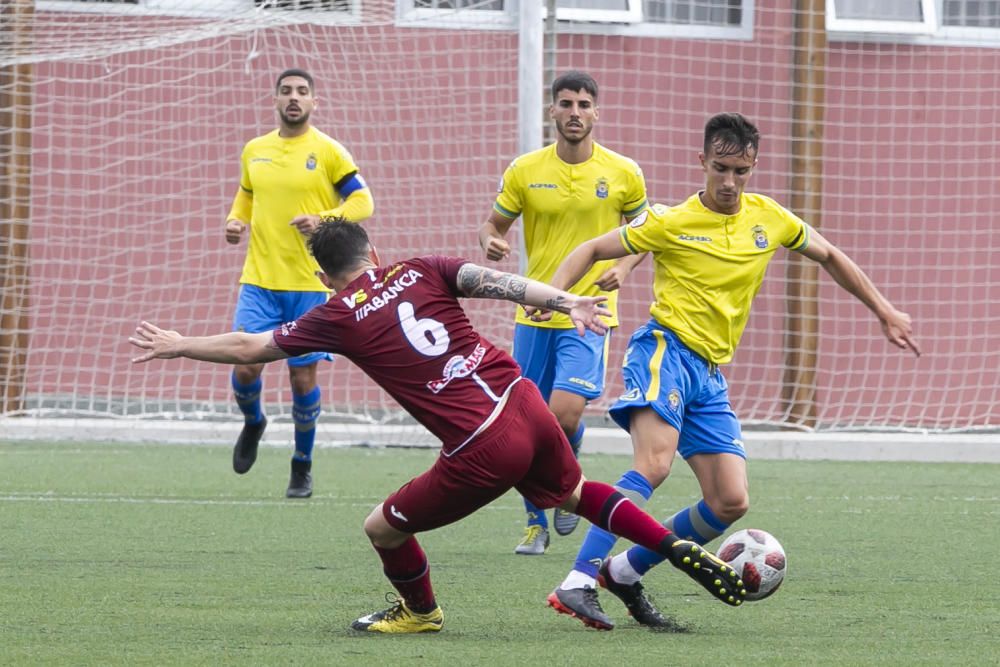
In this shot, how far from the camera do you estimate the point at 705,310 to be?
5.80 m

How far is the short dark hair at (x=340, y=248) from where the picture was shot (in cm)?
508

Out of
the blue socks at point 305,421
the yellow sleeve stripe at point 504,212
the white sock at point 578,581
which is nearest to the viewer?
the white sock at point 578,581

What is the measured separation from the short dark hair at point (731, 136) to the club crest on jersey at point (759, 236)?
32 centimetres

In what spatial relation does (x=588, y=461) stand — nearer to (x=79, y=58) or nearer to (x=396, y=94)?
(x=396, y=94)

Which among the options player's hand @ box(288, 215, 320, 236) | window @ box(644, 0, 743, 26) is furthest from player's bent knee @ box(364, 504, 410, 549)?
window @ box(644, 0, 743, 26)

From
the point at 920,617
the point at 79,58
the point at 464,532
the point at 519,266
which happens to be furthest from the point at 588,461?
the point at 920,617

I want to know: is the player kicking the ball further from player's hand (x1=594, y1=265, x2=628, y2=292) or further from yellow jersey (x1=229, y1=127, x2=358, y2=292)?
yellow jersey (x1=229, y1=127, x2=358, y2=292)

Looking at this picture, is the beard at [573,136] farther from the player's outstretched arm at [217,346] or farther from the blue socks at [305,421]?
the player's outstretched arm at [217,346]

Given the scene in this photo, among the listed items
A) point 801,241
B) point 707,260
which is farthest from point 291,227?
point 801,241

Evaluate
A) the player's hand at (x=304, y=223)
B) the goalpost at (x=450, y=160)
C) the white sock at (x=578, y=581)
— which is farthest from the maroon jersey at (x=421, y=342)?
the goalpost at (x=450, y=160)

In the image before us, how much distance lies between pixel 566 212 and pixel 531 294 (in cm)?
278

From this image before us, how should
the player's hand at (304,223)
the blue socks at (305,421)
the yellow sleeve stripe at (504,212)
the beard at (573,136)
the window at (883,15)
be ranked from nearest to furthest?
the beard at (573,136), the yellow sleeve stripe at (504,212), the player's hand at (304,223), the blue socks at (305,421), the window at (883,15)

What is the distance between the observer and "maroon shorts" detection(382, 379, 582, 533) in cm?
493

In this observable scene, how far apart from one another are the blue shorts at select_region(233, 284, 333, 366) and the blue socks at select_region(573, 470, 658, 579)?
144 inches
